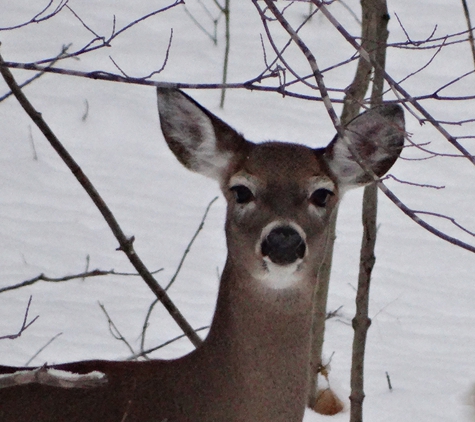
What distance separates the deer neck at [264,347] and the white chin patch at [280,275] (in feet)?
0.08

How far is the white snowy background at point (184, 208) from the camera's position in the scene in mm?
6289

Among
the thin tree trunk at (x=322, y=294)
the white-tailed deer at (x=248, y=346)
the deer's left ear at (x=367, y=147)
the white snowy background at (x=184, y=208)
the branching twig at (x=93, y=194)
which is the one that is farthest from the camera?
the white snowy background at (x=184, y=208)

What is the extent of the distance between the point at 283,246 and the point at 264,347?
0.39m

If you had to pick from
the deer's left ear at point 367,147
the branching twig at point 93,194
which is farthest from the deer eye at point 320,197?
the branching twig at point 93,194

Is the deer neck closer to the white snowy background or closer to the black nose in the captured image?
the black nose

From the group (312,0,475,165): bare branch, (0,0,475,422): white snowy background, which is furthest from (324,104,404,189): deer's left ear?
(0,0,475,422): white snowy background

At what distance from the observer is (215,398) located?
13.0 ft

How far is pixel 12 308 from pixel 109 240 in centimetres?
105

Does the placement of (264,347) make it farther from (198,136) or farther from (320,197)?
(198,136)

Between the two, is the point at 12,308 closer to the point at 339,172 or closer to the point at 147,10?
the point at 339,172

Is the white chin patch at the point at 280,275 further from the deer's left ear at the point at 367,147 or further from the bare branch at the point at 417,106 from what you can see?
the bare branch at the point at 417,106

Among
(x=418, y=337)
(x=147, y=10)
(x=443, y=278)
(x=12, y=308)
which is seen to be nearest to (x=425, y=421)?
(x=418, y=337)

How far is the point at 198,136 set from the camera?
14.7 feet

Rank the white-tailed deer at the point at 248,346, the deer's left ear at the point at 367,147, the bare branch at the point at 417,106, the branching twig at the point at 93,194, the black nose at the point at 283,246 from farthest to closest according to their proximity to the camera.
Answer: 1. the branching twig at the point at 93,194
2. the deer's left ear at the point at 367,147
3. the white-tailed deer at the point at 248,346
4. the black nose at the point at 283,246
5. the bare branch at the point at 417,106
